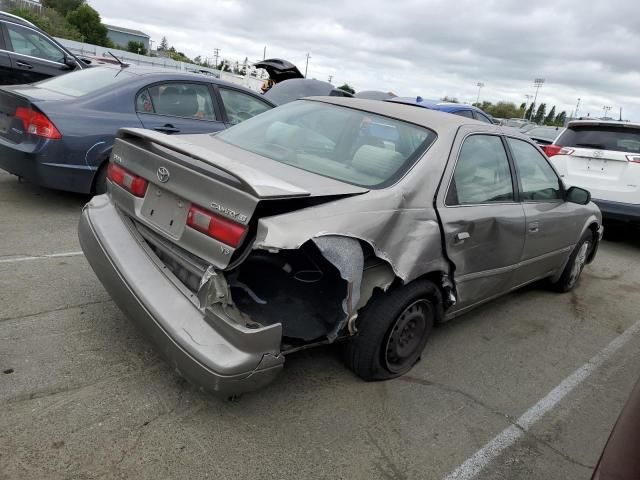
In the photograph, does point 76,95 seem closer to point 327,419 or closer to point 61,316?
point 61,316

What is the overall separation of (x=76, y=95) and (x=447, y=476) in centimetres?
492

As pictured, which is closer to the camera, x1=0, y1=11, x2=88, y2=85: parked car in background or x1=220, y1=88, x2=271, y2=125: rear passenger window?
x1=220, y1=88, x2=271, y2=125: rear passenger window

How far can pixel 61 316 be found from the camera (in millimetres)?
3256

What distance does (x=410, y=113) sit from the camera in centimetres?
346

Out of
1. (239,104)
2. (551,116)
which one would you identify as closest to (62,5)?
(239,104)

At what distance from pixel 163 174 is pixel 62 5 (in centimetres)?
9070

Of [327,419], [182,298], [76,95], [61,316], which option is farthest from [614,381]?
[76,95]

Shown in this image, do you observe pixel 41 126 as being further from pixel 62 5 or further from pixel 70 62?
pixel 62 5

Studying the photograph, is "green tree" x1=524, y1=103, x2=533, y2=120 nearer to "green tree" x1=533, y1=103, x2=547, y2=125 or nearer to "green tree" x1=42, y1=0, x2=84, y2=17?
"green tree" x1=533, y1=103, x2=547, y2=125

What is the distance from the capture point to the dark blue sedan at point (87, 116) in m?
4.81

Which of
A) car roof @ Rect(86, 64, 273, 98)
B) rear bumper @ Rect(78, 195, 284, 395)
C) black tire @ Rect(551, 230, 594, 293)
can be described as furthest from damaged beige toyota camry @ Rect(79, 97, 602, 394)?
car roof @ Rect(86, 64, 273, 98)

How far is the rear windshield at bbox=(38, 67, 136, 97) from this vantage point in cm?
539

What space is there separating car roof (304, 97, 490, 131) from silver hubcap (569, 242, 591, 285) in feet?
7.56

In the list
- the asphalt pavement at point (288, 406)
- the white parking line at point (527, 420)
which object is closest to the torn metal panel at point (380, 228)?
the asphalt pavement at point (288, 406)
